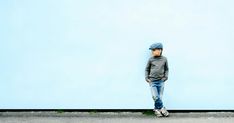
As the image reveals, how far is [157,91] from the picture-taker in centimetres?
949

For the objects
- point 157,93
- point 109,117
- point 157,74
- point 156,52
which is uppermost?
point 156,52

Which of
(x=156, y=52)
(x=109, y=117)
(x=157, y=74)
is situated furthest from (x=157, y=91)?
(x=109, y=117)

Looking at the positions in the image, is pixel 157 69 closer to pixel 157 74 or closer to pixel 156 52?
pixel 157 74

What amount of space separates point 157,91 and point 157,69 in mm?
420

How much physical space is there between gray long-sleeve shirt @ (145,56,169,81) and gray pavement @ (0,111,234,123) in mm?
736

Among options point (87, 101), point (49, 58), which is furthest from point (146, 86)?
point (49, 58)

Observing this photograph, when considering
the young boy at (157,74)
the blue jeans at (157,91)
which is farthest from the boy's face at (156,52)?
the blue jeans at (157,91)

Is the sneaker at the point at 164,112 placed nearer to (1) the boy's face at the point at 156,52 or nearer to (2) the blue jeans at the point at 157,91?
(2) the blue jeans at the point at 157,91

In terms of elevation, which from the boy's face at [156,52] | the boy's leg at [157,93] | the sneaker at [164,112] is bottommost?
the sneaker at [164,112]

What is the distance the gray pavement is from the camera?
365 inches

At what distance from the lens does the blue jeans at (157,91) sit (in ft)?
31.0

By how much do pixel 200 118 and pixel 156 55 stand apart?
137 cm

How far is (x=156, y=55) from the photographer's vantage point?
9.36 m

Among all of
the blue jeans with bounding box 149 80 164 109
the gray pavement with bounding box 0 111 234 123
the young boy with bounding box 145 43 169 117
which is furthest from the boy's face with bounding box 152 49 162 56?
the gray pavement with bounding box 0 111 234 123
